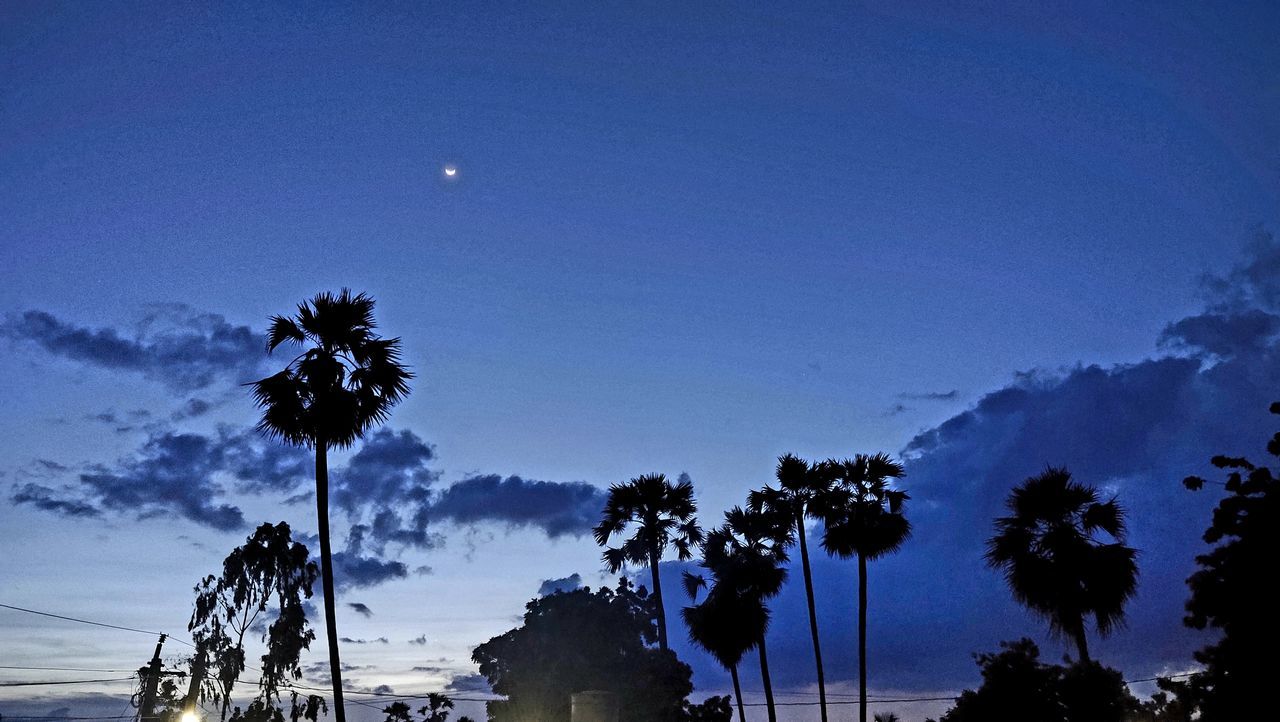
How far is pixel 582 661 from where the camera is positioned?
165 feet

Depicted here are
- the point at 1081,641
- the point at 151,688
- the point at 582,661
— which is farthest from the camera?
the point at 582,661

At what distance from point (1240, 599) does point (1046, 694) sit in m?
9.14

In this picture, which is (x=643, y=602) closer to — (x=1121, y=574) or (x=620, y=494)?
(x=620, y=494)

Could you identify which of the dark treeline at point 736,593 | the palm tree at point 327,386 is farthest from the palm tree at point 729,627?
the palm tree at point 327,386

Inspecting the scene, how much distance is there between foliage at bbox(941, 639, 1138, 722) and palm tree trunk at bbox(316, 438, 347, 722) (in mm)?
20600

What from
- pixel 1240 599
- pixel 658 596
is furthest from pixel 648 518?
pixel 1240 599

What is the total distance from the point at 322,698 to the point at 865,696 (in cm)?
3502

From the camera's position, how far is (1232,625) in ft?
74.7

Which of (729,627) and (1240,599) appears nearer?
(1240,599)

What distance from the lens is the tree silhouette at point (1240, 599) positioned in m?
22.0

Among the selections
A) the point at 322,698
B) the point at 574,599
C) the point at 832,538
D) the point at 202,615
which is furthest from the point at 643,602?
the point at 202,615

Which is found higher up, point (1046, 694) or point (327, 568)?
point (327, 568)

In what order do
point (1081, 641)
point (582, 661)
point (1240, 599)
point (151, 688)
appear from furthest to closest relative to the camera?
1. point (582, 661)
2. point (151, 688)
3. point (1081, 641)
4. point (1240, 599)

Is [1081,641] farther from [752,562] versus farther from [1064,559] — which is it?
[752,562]
